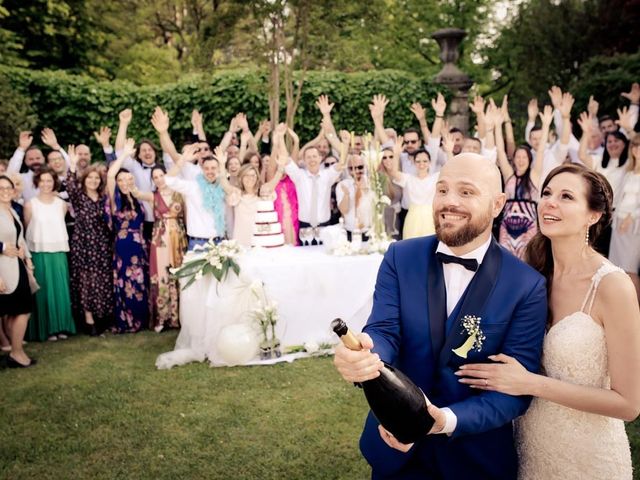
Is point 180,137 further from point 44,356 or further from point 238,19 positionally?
point 44,356

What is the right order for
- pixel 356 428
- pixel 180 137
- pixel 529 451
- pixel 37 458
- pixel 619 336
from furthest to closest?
pixel 180 137
pixel 356 428
pixel 37 458
pixel 529 451
pixel 619 336

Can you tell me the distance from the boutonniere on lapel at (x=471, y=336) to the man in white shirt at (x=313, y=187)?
4744mm

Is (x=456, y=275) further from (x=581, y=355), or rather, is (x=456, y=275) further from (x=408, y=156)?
(x=408, y=156)

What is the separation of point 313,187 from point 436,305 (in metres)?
4.72

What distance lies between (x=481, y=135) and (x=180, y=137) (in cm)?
602

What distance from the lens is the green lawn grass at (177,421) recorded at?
3418 millimetres

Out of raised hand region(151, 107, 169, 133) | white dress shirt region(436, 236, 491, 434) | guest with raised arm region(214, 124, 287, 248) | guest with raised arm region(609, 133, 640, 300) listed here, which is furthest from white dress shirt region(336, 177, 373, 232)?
white dress shirt region(436, 236, 491, 434)

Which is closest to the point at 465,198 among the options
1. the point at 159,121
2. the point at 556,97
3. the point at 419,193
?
the point at 419,193

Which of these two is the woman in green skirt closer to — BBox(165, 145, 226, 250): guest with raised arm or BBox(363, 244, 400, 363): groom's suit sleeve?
BBox(165, 145, 226, 250): guest with raised arm

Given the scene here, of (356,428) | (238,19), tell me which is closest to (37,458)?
(356,428)

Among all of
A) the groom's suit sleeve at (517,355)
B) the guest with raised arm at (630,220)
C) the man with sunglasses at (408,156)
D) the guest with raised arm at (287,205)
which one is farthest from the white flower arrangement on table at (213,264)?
the guest with raised arm at (630,220)

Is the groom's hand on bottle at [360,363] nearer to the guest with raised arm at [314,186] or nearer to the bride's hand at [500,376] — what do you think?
the bride's hand at [500,376]

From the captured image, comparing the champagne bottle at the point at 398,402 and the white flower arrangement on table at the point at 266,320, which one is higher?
the champagne bottle at the point at 398,402

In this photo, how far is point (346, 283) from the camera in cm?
540
